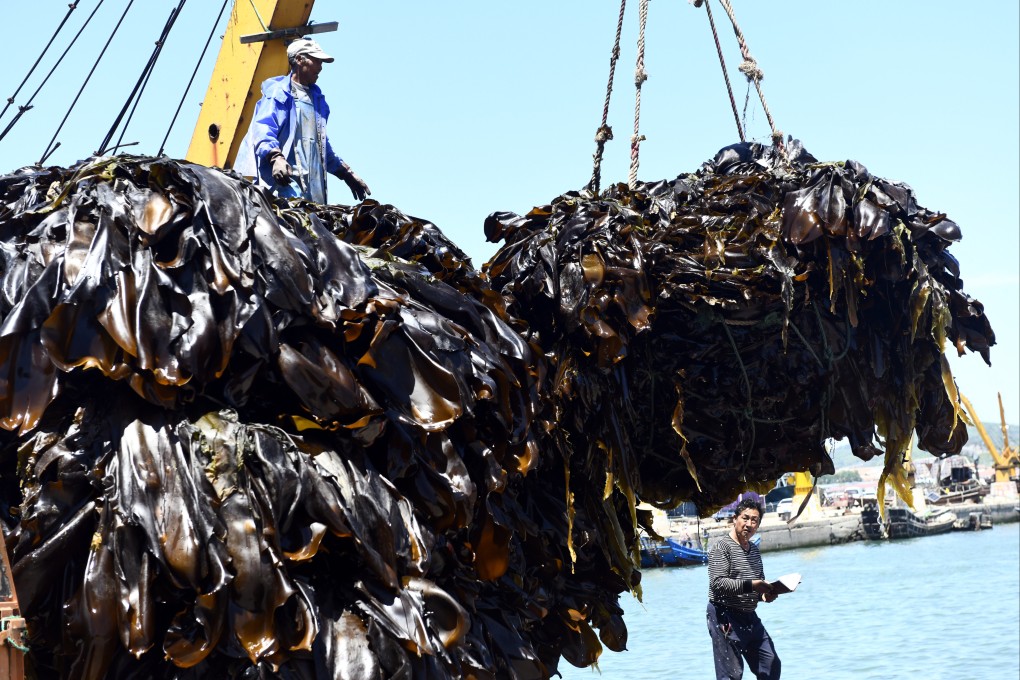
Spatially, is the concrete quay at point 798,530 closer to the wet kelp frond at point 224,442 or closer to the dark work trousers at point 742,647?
the dark work trousers at point 742,647

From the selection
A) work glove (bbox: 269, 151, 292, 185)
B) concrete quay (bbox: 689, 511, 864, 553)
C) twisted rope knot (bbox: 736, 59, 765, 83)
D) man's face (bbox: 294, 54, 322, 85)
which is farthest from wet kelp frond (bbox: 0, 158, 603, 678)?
concrete quay (bbox: 689, 511, 864, 553)

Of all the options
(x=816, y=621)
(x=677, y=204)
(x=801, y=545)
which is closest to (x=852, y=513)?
(x=801, y=545)

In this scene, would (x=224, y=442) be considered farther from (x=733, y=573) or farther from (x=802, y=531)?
(x=802, y=531)

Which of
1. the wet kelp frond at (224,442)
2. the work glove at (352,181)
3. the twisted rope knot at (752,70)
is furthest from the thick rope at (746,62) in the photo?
the wet kelp frond at (224,442)

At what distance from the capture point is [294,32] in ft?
20.5

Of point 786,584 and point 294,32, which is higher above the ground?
point 294,32

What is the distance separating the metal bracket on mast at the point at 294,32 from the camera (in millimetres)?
6258

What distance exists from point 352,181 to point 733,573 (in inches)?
142

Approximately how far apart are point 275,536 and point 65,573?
45 centimetres

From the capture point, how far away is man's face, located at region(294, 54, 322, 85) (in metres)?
4.91

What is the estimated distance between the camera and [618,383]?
13.4 feet

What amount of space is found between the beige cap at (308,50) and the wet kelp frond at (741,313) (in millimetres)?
1152

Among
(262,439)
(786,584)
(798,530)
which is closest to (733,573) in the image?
(786,584)

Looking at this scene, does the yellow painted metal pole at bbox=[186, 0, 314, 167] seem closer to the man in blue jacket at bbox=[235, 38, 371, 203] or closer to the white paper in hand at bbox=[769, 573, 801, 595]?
the man in blue jacket at bbox=[235, 38, 371, 203]
